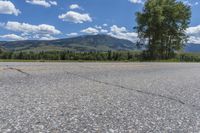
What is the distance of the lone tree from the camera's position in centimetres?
3444

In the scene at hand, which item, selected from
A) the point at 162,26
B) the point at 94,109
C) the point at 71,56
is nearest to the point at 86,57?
the point at 71,56

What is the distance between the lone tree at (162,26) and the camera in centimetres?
3444

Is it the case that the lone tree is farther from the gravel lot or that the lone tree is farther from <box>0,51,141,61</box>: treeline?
the gravel lot

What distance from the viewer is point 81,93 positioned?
6.57m

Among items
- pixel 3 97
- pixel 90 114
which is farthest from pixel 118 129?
pixel 3 97

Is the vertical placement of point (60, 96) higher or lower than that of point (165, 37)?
lower

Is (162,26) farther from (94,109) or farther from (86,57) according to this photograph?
(94,109)

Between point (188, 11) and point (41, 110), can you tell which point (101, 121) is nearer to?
point (41, 110)

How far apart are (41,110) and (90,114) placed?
0.83 metres

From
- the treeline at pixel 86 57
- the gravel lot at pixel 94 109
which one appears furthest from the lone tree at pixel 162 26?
the gravel lot at pixel 94 109

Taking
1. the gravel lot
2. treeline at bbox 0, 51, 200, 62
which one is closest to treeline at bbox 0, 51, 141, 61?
treeline at bbox 0, 51, 200, 62

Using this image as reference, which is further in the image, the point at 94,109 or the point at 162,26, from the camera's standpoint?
the point at 162,26

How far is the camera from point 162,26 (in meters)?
34.8

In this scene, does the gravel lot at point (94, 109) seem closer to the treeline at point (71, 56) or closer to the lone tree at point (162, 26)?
the treeline at point (71, 56)
